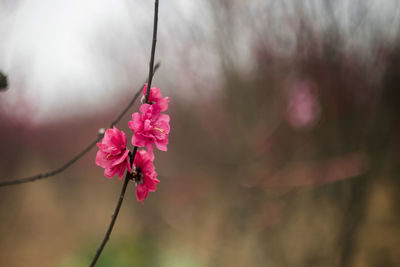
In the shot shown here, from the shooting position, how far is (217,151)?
3146 mm

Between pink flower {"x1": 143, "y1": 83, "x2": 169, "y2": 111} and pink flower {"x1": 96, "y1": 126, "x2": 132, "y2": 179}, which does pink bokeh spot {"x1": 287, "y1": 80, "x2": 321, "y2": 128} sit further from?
pink flower {"x1": 96, "y1": 126, "x2": 132, "y2": 179}

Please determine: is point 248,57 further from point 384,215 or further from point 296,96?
point 384,215

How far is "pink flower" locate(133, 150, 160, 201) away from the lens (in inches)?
26.8

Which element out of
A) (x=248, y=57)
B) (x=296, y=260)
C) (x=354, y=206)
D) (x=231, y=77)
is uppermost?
(x=248, y=57)

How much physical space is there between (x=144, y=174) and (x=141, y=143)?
0.38ft

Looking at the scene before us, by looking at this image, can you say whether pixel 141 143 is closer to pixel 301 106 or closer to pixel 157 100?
pixel 157 100

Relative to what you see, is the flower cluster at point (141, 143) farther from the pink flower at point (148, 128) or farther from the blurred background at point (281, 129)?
the blurred background at point (281, 129)

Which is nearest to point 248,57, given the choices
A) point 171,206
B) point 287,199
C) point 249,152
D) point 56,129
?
point 249,152

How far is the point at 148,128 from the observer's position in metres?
0.62

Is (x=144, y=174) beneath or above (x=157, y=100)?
beneath

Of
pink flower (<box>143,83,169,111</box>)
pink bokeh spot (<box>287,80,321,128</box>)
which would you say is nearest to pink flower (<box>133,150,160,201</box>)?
pink flower (<box>143,83,169,111</box>)

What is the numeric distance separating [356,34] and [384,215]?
1162 mm

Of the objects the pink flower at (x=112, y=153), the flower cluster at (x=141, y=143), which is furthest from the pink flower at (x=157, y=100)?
the pink flower at (x=112, y=153)

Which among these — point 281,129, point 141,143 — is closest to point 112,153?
point 141,143
